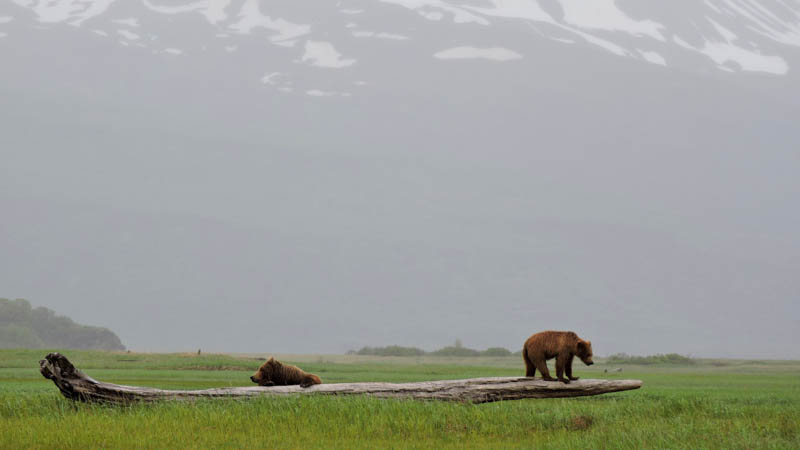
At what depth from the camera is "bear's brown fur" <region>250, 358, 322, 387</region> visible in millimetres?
15727

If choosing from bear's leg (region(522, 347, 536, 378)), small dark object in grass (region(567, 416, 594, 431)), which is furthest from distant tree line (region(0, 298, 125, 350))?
small dark object in grass (region(567, 416, 594, 431))

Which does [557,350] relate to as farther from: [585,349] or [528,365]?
[528,365]

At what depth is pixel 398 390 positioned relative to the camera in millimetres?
15125

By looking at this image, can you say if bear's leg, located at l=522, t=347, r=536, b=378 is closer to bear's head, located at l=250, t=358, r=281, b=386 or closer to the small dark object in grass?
the small dark object in grass

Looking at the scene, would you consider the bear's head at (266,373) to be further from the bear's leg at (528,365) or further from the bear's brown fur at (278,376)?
the bear's leg at (528,365)

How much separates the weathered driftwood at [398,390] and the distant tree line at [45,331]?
60.4 m

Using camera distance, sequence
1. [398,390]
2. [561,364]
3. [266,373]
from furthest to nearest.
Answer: [266,373]
[398,390]
[561,364]

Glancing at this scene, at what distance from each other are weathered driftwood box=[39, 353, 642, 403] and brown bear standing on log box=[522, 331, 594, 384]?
0.29 meters

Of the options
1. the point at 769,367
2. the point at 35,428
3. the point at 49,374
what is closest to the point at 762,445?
the point at 35,428

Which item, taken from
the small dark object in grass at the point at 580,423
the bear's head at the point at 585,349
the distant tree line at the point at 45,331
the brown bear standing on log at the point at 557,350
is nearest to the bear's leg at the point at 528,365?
the brown bear standing on log at the point at 557,350

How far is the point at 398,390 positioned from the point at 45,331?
6956 centimetres

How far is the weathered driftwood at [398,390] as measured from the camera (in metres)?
14.7

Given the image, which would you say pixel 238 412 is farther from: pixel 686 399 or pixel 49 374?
pixel 686 399

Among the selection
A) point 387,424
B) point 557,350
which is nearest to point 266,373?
point 387,424
